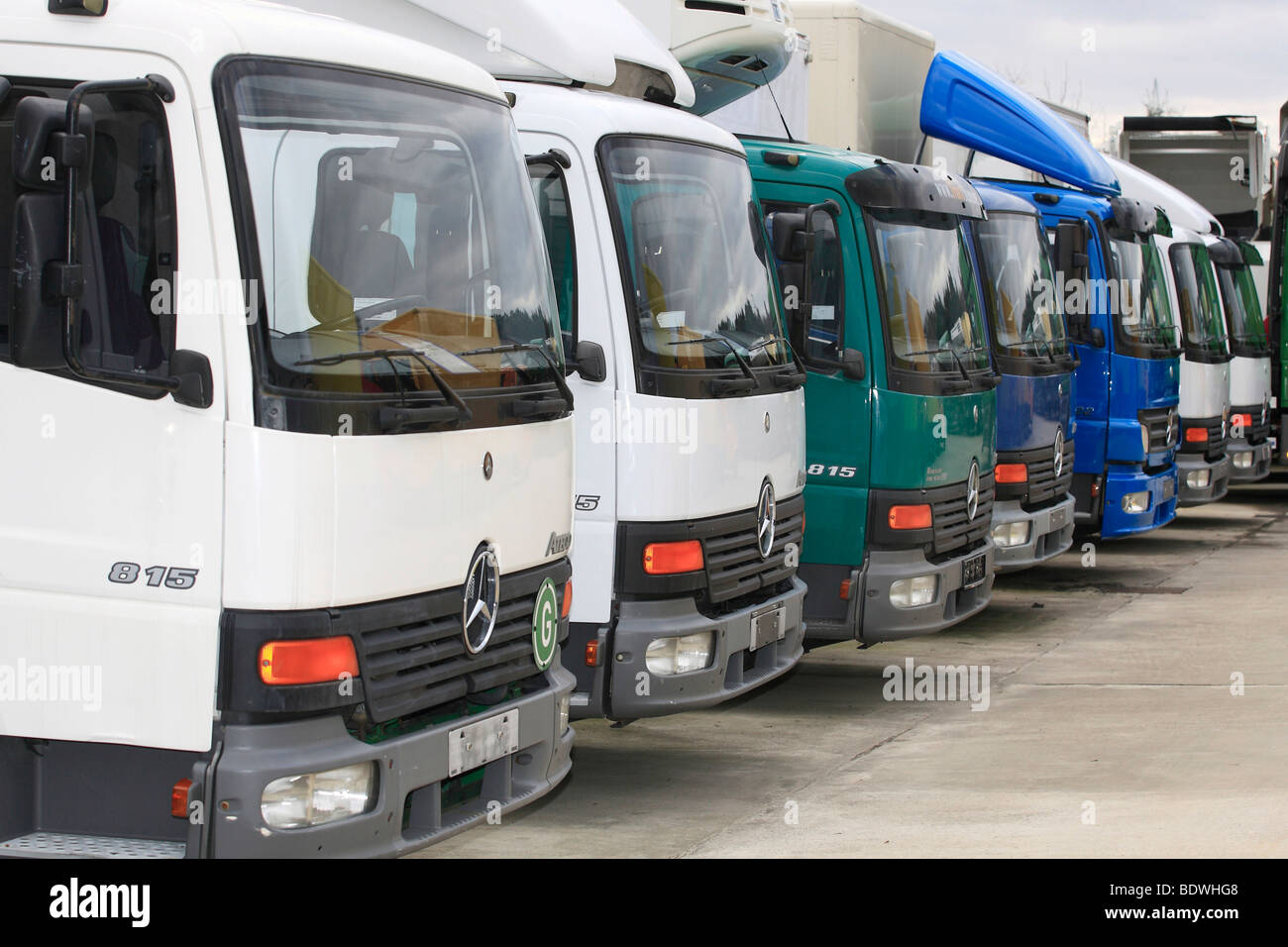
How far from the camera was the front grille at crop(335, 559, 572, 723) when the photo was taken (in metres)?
4.78

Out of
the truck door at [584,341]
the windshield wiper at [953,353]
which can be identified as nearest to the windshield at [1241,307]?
the windshield wiper at [953,353]

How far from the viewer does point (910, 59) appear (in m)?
12.2

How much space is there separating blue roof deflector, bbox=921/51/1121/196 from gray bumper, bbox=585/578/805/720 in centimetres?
596

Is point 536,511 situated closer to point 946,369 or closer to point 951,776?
point 951,776

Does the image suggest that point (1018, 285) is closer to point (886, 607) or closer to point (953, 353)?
point (953, 353)

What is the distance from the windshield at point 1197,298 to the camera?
15.8 metres

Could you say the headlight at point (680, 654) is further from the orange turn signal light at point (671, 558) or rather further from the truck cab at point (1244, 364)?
the truck cab at point (1244, 364)

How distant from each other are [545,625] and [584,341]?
5.00ft

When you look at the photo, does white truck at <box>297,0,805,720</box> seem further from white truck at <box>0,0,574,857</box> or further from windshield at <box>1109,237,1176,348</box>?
windshield at <box>1109,237,1176,348</box>

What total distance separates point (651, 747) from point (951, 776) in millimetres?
1462

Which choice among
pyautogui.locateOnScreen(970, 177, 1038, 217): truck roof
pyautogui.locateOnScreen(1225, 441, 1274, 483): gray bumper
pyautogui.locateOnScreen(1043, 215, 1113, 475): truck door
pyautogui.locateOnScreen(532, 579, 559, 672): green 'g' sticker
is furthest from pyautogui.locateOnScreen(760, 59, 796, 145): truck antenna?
pyautogui.locateOnScreen(1225, 441, 1274, 483): gray bumper

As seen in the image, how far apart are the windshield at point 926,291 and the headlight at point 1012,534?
194 centimetres

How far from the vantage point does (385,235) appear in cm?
498

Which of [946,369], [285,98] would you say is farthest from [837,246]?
[285,98]
